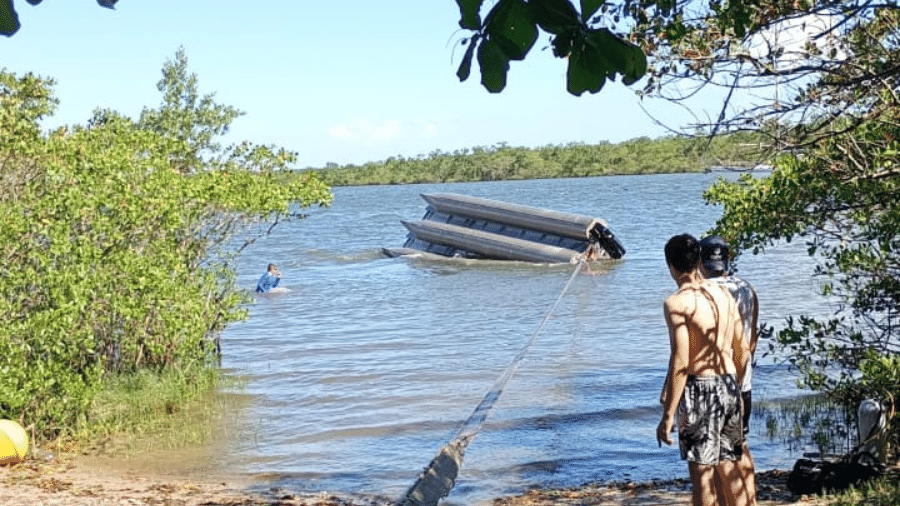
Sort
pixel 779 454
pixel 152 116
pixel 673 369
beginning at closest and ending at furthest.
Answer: pixel 673 369
pixel 779 454
pixel 152 116

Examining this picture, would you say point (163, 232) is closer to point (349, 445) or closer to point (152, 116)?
point (349, 445)

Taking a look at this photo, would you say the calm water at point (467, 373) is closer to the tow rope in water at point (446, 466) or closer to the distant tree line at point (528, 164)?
the tow rope in water at point (446, 466)

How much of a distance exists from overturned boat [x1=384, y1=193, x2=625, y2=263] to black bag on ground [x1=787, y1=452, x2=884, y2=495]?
20.0 m

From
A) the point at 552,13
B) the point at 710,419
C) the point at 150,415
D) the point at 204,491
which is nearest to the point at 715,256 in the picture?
the point at 710,419

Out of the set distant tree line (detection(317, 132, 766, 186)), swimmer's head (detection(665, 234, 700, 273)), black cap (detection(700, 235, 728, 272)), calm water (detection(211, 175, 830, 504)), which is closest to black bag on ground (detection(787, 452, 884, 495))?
black cap (detection(700, 235, 728, 272))

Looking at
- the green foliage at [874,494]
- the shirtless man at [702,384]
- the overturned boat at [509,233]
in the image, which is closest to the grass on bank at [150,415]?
the green foliage at [874,494]

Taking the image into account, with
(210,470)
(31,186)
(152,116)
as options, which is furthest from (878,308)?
(152,116)

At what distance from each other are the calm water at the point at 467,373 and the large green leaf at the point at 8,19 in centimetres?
664

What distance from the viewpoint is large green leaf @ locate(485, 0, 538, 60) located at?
2.83 metres

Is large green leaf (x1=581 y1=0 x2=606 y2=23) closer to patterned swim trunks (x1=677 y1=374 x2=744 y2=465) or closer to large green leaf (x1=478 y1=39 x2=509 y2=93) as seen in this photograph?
large green leaf (x1=478 y1=39 x2=509 y2=93)

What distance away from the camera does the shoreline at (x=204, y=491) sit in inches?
326

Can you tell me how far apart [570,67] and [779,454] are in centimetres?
804

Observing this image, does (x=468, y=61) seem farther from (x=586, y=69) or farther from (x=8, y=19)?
(x=8, y=19)

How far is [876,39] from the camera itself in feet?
22.2
